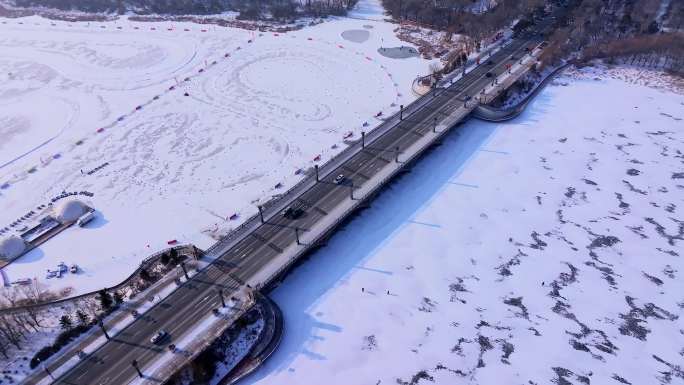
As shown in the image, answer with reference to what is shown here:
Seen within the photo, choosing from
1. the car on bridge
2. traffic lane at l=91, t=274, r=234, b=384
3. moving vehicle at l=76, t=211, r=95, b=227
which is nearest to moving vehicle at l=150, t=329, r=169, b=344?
traffic lane at l=91, t=274, r=234, b=384

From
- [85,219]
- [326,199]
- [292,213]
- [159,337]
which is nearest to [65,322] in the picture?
[159,337]

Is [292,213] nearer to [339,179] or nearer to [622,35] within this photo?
[339,179]

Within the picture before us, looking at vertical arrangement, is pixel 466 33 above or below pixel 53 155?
above

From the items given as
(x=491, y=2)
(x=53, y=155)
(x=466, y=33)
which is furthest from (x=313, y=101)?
A: (x=491, y=2)

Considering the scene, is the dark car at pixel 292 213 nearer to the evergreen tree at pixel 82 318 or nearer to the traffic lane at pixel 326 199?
the traffic lane at pixel 326 199

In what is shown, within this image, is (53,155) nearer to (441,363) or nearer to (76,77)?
(76,77)

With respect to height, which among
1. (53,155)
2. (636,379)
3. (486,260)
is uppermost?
(53,155)
